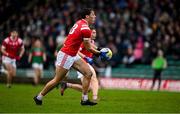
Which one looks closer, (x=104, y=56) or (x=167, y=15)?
(x=104, y=56)

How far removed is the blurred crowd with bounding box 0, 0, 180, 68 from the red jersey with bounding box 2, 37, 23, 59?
5.67 m

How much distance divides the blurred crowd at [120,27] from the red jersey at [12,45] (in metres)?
5.67

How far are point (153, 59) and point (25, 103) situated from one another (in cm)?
1546

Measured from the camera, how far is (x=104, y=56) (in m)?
15.9

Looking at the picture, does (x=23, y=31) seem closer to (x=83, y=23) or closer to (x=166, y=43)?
(x=166, y=43)

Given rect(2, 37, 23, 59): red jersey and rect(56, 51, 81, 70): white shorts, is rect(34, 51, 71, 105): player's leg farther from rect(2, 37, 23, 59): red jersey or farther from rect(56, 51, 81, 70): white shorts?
rect(2, 37, 23, 59): red jersey

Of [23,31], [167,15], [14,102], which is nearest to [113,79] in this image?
[167,15]

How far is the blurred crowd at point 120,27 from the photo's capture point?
31156 mm

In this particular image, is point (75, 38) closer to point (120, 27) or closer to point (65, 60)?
point (65, 60)

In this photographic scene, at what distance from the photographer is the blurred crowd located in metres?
31.2

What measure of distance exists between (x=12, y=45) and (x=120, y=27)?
8.19m

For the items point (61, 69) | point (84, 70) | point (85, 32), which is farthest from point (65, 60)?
point (85, 32)

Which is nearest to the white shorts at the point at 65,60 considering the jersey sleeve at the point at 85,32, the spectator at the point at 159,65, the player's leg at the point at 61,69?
the player's leg at the point at 61,69

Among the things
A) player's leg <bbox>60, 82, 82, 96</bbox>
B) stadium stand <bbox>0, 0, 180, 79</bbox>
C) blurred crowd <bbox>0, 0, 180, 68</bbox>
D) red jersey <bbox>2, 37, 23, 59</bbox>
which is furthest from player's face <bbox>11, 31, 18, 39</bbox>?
player's leg <bbox>60, 82, 82, 96</bbox>
